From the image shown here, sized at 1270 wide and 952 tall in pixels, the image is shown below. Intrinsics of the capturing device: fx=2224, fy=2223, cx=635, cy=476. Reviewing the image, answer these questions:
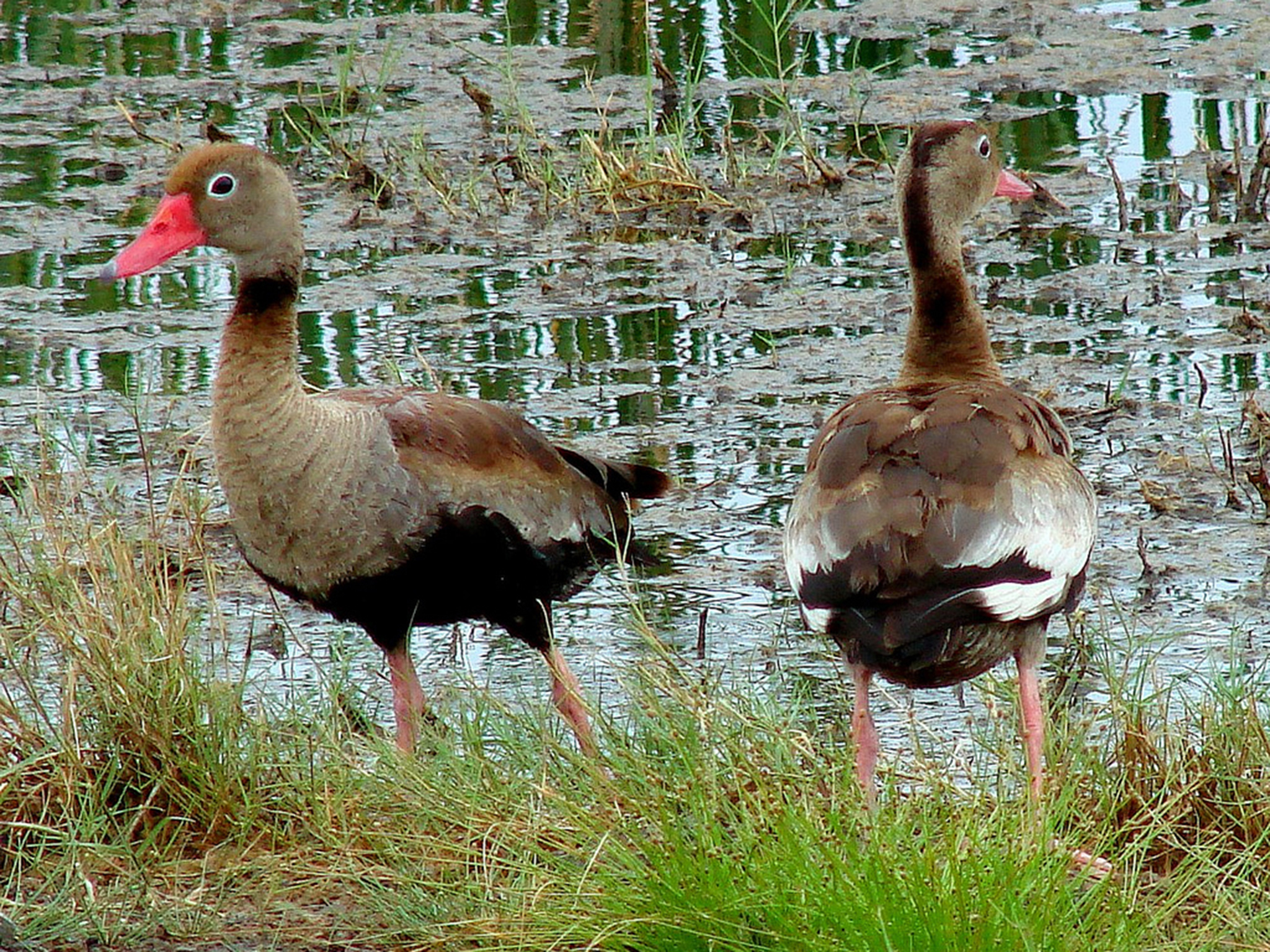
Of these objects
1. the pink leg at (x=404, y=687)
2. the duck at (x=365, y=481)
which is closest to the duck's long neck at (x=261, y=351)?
the duck at (x=365, y=481)

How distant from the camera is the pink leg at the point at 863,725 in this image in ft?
15.4

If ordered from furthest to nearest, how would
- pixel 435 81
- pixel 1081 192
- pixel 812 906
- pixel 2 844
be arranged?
pixel 435 81, pixel 1081 192, pixel 2 844, pixel 812 906

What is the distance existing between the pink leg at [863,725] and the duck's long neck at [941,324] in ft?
4.00

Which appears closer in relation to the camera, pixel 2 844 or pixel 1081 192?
pixel 2 844

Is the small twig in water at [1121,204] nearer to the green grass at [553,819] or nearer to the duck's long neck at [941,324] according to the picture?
the duck's long neck at [941,324]

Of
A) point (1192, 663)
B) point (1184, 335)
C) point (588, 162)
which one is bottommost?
point (1192, 663)

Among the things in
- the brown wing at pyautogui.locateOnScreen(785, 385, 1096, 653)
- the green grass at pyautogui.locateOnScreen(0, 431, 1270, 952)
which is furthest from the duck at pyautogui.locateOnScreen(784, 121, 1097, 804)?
the green grass at pyautogui.locateOnScreen(0, 431, 1270, 952)

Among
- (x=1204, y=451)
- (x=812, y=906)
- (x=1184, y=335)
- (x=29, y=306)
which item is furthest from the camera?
(x=29, y=306)

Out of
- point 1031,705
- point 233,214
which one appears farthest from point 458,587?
point 1031,705

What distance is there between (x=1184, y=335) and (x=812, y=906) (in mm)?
5116

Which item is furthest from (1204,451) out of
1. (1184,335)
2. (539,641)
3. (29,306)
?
(29,306)

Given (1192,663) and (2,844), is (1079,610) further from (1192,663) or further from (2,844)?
(2,844)

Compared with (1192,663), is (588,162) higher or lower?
higher

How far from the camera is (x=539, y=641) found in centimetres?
566
